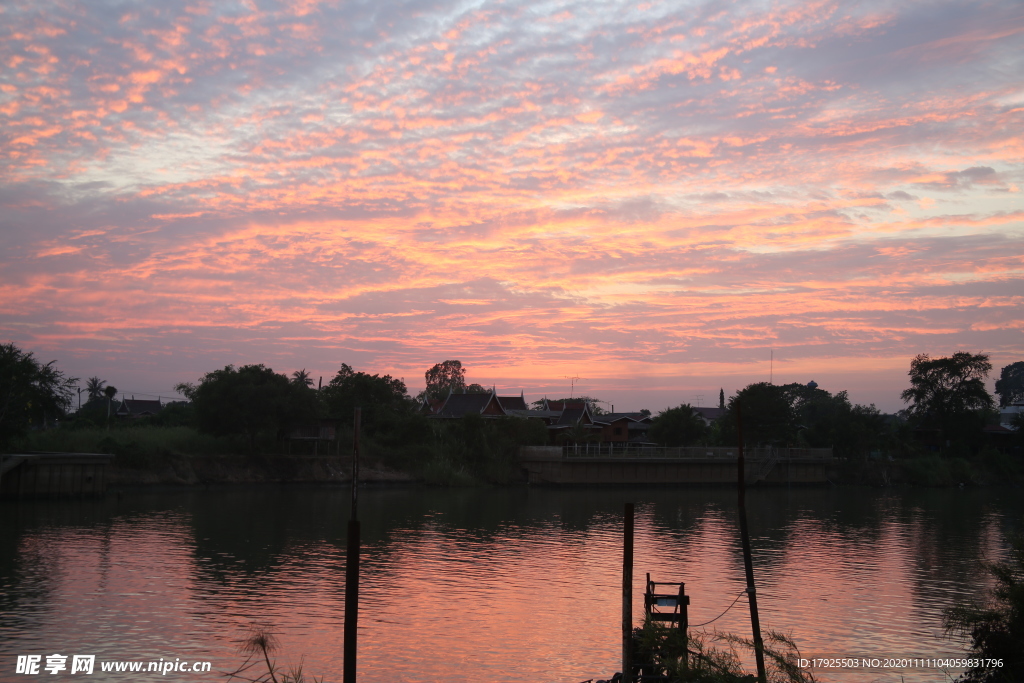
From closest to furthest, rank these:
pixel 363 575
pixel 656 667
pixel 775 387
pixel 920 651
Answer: pixel 656 667 → pixel 920 651 → pixel 363 575 → pixel 775 387

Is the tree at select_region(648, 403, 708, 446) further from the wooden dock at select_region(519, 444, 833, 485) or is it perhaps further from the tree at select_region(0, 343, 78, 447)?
the tree at select_region(0, 343, 78, 447)

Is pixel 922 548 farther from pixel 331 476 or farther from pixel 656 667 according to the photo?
pixel 331 476

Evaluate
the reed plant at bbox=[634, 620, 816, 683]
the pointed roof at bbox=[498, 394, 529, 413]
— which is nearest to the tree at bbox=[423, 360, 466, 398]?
the pointed roof at bbox=[498, 394, 529, 413]

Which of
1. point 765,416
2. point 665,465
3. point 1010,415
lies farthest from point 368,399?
point 1010,415

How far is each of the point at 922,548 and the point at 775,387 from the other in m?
52.1

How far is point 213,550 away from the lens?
40.9 meters

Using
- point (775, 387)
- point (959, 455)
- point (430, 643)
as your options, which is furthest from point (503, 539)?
point (959, 455)

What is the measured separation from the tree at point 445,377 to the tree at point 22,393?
337 feet

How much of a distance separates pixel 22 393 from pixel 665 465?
6129 cm

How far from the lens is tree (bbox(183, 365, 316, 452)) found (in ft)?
241

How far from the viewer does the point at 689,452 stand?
93.5 metres

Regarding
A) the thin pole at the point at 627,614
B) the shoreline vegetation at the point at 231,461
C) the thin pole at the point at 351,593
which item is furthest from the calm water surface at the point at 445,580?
the thin pole at the point at 351,593

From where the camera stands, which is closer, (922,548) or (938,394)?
(922,548)

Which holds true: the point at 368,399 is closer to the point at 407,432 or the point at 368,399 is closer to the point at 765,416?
the point at 407,432
